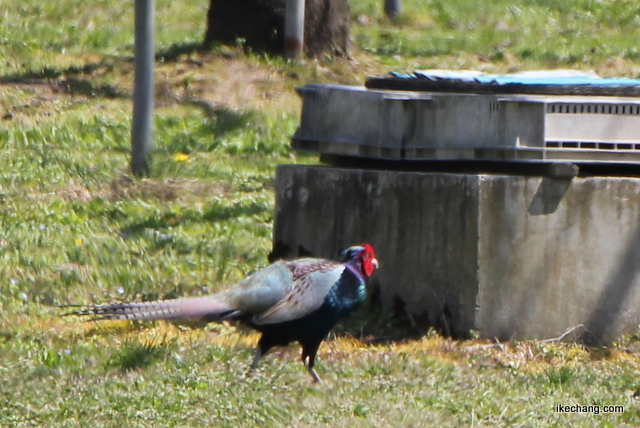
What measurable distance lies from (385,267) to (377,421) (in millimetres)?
2008

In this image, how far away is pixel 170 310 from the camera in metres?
5.73

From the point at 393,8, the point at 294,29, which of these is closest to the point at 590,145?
the point at 294,29

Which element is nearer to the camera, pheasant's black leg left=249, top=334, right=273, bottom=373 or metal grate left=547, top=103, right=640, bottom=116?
pheasant's black leg left=249, top=334, right=273, bottom=373

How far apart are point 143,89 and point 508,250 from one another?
4.23 meters

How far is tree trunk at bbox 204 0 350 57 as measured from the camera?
12.3 metres

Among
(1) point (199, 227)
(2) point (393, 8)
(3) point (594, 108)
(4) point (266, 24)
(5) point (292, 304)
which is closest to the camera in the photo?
(5) point (292, 304)

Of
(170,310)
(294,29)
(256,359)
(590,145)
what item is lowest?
(256,359)

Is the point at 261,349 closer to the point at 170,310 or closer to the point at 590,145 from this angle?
the point at 170,310

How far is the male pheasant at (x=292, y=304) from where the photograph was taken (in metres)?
5.82

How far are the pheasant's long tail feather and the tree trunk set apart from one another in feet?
22.4

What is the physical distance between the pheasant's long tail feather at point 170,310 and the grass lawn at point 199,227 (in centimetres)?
28

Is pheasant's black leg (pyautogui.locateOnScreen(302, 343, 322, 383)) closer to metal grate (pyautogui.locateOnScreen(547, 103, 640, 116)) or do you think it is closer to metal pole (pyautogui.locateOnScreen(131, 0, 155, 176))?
metal grate (pyautogui.locateOnScreen(547, 103, 640, 116))

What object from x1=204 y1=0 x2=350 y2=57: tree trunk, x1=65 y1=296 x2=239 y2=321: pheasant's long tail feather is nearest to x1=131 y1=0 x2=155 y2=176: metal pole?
x1=204 y1=0 x2=350 y2=57: tree trunk

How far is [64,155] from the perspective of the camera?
1038 centimetres
